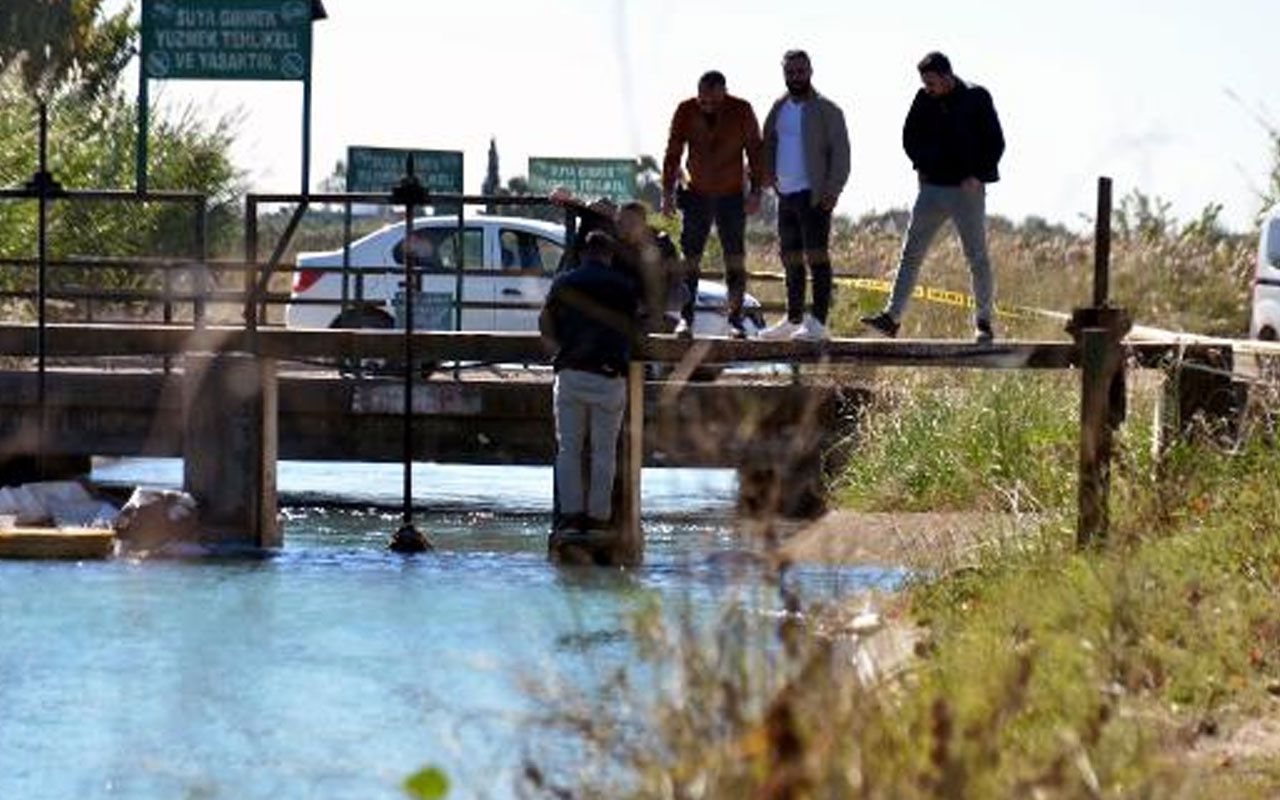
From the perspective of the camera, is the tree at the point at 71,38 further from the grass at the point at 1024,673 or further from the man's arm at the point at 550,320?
the grass at the point at 1024,673

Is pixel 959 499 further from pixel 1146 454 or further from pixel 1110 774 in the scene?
pixel 1110 774

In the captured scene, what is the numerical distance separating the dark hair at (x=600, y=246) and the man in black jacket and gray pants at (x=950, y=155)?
160 cm

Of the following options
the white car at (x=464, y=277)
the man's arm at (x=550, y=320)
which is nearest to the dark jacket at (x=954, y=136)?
the man's arm at (x=550, y=320)

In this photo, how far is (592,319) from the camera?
806 inches

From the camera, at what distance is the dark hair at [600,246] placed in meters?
19.8

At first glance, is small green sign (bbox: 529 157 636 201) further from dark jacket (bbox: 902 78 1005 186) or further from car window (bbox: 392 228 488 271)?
dark jacket (bbox: 902 78 1005 186)

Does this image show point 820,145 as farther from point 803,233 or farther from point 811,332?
point 811,332

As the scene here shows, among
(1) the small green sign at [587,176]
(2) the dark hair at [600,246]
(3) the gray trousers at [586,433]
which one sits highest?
(1) the small green sign at [587,176]

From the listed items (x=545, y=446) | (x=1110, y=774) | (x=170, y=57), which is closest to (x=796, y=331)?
(x=545, y=446)

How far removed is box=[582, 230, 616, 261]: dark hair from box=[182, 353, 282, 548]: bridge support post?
12.3 feet

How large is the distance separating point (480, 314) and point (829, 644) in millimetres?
22556

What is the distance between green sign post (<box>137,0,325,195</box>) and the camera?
26.2m

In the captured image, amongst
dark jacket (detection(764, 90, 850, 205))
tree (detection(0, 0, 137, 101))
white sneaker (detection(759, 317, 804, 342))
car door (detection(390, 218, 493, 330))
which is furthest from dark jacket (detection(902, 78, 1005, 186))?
tree (detection(0, 0, 137, 101))

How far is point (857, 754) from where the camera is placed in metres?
6.53
